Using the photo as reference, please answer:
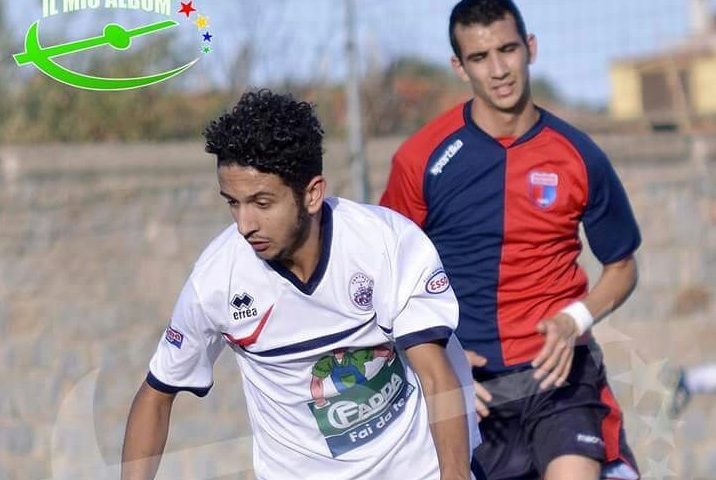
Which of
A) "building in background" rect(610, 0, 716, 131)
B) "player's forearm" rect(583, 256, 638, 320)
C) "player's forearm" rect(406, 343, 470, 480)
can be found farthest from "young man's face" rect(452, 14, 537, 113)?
"building in background" rect(610, 0, 716, 131)

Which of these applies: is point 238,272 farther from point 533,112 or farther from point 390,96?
point 390,96

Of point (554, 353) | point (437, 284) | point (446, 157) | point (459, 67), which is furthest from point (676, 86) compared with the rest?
point (437, 284)

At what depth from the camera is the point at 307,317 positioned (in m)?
4.33

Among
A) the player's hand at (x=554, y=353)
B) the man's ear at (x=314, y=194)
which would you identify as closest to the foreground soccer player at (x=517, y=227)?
the player's hand at (x=554, y=353)

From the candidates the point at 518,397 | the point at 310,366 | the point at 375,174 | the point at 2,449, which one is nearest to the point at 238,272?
the point at 310,366

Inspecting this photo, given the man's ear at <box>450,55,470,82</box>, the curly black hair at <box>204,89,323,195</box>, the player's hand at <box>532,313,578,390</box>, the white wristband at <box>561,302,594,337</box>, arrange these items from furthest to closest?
the man's ear at <box>450,55,470,82</box>
the white wristband at <box>561,302,594,337</box>
the player's hand at <box>532,313,578,390</box>
the curly black hair at <box>204,89,323,195</box>

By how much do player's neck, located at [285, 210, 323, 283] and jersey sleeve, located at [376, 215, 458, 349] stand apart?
0.19 metres

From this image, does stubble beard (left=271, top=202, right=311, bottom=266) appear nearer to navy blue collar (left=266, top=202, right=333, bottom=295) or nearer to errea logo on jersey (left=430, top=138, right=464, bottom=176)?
navy blue collar (left=266, top=202, right=333, bottom=295)

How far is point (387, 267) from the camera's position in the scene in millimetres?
4273

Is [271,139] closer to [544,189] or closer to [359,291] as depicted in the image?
[359,291]

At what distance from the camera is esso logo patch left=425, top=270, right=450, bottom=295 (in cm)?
427

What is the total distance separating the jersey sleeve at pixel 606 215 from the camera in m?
5.25

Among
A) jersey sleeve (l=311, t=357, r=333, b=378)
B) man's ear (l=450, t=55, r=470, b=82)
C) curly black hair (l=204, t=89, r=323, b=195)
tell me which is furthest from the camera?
man's ear (l=450, t=55, r=470, b=82)

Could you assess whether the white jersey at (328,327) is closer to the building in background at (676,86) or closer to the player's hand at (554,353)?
the player's hand at (554,353)
